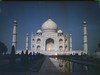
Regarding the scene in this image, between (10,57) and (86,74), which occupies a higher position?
(10,57)

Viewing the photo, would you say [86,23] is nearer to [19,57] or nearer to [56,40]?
[19,57]

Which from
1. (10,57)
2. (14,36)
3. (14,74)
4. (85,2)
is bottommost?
(14,74)

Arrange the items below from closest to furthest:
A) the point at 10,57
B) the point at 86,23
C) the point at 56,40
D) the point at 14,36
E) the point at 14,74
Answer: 1. the point at 14,74
2. the point at 10,57
3. the point at 86,23
4. the point at 14,36
5. the point at 56,40

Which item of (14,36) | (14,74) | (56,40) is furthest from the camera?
(56,40)

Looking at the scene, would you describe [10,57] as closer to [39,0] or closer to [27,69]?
[27,69]

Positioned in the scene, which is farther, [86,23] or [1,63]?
[86,23]

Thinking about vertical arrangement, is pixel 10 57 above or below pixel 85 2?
below

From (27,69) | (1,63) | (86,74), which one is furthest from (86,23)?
(1,63)

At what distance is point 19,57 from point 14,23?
47 cm

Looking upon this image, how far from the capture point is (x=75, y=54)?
3605mm

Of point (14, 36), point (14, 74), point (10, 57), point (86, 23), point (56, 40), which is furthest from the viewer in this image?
point (56, 40)

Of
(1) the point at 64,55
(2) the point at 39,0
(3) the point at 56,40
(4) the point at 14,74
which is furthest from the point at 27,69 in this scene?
(3) the point at 56,40

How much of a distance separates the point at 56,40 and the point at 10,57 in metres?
10.6

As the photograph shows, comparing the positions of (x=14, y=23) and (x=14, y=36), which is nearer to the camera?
(x=14, y=23)
